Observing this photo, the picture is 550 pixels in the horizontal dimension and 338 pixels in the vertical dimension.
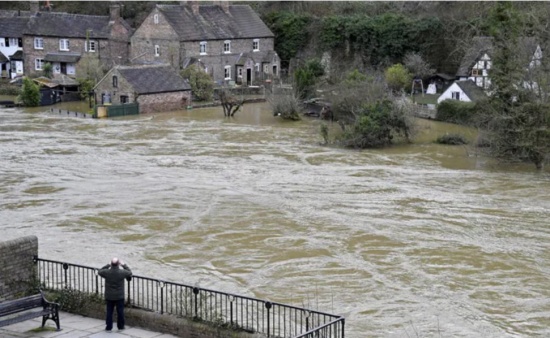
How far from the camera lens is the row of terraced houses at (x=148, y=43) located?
64.0 m

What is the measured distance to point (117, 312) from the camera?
16.4 m

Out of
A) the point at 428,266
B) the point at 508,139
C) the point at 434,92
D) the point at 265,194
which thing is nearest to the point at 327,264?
the point at 428,266

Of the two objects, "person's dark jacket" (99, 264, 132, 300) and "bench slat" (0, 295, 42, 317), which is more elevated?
"person's dark jacket" (99, 264, 132, 300)

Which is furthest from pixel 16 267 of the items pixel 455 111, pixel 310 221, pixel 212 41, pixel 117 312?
pixel 212 41

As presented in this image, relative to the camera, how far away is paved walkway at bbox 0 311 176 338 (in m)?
15.9

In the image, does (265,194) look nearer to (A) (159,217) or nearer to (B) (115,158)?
(A) (159,217)

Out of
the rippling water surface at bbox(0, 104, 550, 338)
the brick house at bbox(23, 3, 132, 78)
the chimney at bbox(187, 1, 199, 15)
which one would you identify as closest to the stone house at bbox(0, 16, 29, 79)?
the brick house at bbox(23, 3, 132, 78)

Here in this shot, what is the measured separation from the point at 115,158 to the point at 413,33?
102 feet

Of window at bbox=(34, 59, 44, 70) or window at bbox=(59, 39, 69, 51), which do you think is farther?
window at bbox=(34, 59, 44, 70)

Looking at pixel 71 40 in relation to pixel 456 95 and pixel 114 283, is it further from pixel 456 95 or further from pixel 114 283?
pixel 114 283

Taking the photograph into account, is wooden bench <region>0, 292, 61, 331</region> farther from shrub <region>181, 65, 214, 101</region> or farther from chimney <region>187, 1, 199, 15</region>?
chimney <region>187, 1, 199, 15</region>

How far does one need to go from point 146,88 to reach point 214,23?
522 inches

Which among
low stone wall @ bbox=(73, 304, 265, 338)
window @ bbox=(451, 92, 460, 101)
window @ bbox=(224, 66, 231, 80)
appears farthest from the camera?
window @ bbox=(224, 66, 231, 80)

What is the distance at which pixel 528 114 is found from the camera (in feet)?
124
